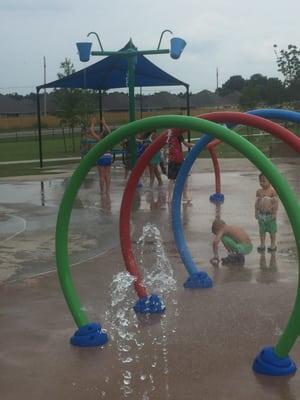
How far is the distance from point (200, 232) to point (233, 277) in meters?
2.45

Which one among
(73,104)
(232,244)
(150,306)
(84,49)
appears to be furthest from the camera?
(73,104)

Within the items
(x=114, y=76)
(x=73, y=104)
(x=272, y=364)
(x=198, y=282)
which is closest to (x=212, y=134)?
(x=272, y=364)

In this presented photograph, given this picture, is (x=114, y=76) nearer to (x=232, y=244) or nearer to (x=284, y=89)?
(x=232, y=244)

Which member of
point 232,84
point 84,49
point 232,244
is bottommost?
point 232,244

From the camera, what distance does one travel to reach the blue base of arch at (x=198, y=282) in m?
6.36

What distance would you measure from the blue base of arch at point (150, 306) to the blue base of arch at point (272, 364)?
142 cm

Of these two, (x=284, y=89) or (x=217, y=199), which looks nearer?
(x=217, y=199)

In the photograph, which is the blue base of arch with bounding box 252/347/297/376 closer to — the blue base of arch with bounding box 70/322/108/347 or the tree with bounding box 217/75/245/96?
the blue base of arch with bounding box 70/322/108/347

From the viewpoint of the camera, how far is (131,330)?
5.22 m

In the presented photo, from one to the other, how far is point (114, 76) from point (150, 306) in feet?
47.0

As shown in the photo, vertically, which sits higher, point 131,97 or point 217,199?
point 131,97

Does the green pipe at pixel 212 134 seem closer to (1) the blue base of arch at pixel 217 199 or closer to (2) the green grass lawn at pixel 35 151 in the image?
(1) the blue base of arch at pixel 217 199

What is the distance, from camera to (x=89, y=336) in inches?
194

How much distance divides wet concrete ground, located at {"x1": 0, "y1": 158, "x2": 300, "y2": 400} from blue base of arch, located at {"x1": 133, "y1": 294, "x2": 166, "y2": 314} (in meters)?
0.08
